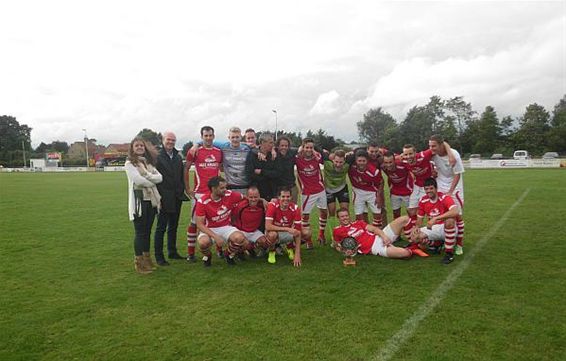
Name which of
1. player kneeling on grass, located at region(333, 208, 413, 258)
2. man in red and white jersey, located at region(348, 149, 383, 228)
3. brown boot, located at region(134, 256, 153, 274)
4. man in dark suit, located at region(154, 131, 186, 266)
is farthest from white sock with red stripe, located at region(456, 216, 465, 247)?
brown boot, located at region(134, 256, 153, 274)

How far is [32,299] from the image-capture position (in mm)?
4543

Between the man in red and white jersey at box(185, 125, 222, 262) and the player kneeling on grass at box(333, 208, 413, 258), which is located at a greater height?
the man in red and white jersey at box(185, 125, 222, 262)

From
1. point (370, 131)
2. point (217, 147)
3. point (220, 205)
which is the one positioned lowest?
point (220, 205)

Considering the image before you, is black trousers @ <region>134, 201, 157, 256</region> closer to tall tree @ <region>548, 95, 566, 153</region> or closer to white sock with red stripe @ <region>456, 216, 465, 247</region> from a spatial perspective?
white sock with red stripe @ <region>456, 216, 465, 247</region>

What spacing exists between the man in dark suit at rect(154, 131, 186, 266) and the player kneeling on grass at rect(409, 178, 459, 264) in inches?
143

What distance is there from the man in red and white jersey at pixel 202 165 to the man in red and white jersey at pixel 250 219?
2.02 ft

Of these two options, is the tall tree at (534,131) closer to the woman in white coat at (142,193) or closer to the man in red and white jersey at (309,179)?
the man in red and white jersey at (309,179)

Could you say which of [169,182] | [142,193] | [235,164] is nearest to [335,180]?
[235,164]

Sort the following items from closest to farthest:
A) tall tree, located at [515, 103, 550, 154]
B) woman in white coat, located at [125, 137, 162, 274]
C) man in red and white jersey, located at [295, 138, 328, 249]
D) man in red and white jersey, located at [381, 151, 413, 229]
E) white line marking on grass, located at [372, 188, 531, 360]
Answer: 1. white line marking on grass, located at [372, 188, 531, 360]
2. woman in white coat, located at [125, 137, 162, 274]
3. man in red and white jersey, located at [295, 138, 328, 249]
4. man in red and white jersey, located at [381, 151, 413, 229]
5. tall tree, located at [515, 103, 550, 154]

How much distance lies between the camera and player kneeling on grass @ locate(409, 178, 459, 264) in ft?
18.9

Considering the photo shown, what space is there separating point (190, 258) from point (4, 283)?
7.78ft

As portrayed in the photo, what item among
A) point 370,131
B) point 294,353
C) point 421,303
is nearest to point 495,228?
point 421,303

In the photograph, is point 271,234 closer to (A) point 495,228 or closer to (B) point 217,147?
(B) point 217,147

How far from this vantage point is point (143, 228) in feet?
18.0
